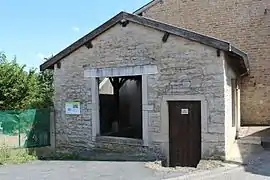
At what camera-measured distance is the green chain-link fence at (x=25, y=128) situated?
14.0 m

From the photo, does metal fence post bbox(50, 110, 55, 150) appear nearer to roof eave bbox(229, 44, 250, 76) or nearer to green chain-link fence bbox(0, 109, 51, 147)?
green chain-link fence bbox(0, 109, 51, 147)

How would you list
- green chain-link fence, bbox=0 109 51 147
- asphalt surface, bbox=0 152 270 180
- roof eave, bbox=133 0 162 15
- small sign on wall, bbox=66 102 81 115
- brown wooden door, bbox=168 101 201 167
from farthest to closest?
roof eave, bbox=133 0 162 15 → small sign on wall, bbox=66 102 81 115 → green chain-link fence, bbox=0 109 51 147 → brown wooden door, bbox=168 101 201 167 → asphalt surface, bbox=0 152 270 180

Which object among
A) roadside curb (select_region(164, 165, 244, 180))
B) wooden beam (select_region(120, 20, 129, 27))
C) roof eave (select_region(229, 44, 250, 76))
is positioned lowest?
roadside curb (select_region(164, 165, 244, 180))

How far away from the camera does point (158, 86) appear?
1305 cm

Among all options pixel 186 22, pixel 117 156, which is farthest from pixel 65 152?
pixel 186 22

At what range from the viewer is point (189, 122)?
12.7 m

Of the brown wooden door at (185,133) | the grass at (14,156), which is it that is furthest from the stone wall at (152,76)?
the grass at (14,156)

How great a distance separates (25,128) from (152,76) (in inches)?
211

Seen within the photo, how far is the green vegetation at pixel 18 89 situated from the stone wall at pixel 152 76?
3.64m

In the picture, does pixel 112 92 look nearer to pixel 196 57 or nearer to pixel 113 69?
pixel 113 69

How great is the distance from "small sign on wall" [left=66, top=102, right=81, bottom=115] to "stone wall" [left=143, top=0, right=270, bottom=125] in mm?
6932

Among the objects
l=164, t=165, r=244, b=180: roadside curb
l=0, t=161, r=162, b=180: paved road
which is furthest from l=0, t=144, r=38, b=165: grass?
l=164, t=165, r=244, b=180: roadside curb

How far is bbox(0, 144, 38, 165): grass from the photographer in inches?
516

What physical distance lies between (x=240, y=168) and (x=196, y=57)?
3763mm
